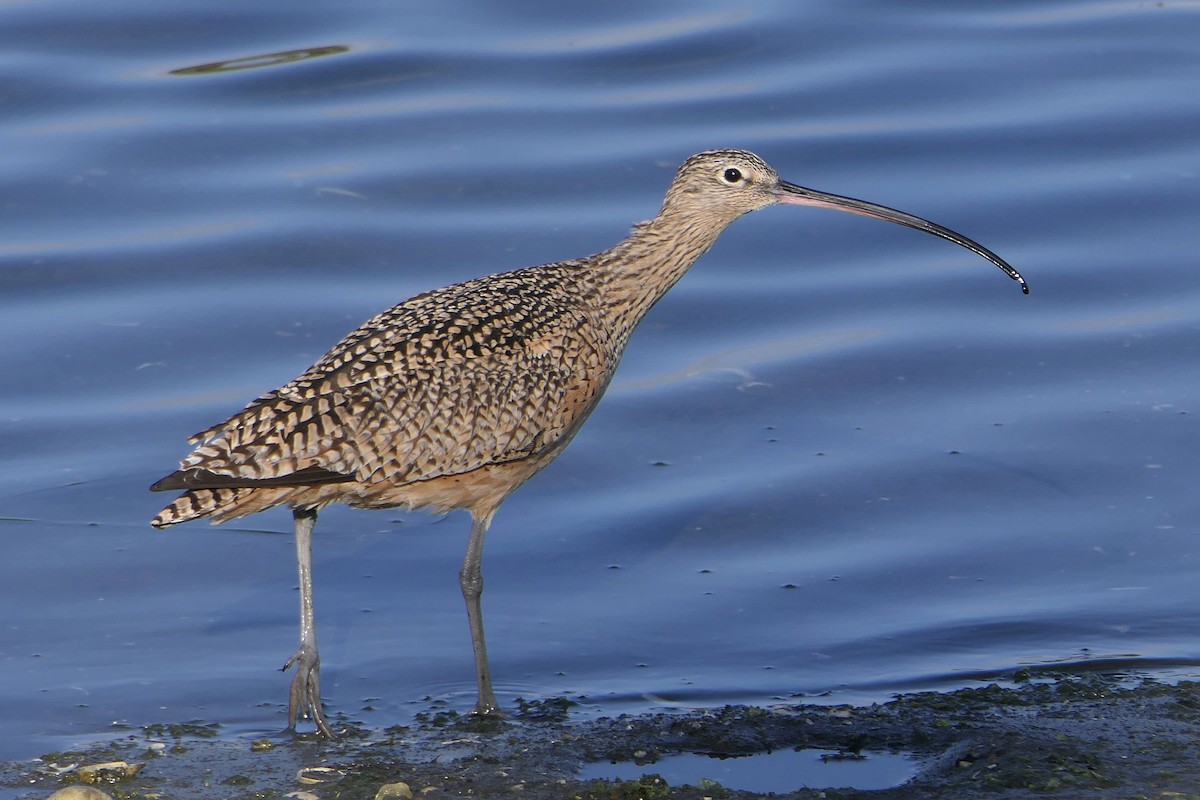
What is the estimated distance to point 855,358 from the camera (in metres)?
9.25

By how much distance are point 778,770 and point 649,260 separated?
226 centimetres

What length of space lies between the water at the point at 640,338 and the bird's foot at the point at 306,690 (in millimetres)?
156

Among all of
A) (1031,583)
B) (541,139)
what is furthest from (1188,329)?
(541,139)

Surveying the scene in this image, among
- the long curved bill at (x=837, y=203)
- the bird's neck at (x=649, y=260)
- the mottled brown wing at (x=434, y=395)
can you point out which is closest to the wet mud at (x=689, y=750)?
the mottled brown wing at (x=434, y=395)

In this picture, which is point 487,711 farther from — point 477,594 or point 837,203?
point 837,203

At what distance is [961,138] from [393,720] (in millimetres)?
6211

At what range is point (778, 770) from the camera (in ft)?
19.2

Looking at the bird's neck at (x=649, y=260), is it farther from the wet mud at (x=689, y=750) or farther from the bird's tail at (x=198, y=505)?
the bird's tail at (x=198, y=505)

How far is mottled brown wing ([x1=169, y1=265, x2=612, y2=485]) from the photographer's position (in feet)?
20.3

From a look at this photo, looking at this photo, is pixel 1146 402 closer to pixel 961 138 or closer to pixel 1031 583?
pixel 1031 583

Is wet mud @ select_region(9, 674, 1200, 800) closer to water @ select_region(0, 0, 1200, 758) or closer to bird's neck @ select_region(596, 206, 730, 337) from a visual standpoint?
water @ select_region(0, 0, 1200, 758)

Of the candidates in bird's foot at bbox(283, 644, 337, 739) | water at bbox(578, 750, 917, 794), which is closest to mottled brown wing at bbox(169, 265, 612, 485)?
bird's foot at bbox(283, 644, 337, 739)

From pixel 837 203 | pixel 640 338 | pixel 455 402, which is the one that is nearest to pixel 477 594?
pixel 455 402

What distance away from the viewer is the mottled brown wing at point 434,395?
6199 mm
